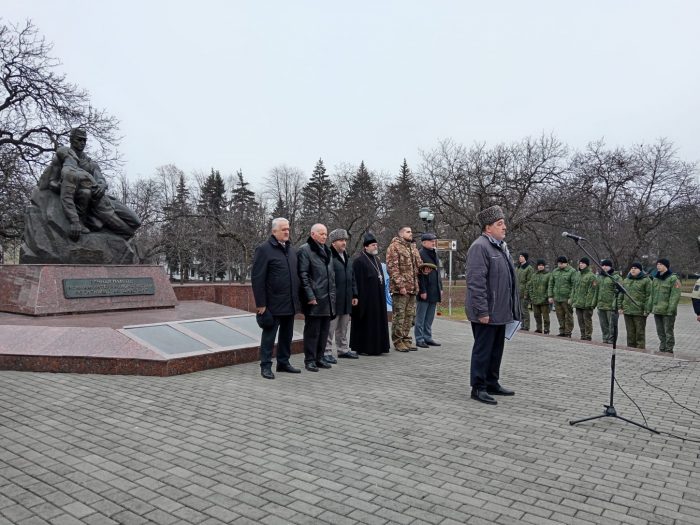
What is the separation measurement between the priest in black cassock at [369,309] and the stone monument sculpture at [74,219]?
4.60 m

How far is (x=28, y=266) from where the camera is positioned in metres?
8.39

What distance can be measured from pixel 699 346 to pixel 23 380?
14.4m

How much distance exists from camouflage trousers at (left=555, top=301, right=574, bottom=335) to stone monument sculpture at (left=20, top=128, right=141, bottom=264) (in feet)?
33.3

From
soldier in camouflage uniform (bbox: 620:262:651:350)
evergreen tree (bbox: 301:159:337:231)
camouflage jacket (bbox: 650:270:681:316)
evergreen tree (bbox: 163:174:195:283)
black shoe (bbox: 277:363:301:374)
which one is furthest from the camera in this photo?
evergreen tree (bbox: 163:174:195:283)

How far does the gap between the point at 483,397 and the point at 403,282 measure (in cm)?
336

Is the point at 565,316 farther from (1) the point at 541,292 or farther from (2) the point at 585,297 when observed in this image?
(1) the point at 541,292

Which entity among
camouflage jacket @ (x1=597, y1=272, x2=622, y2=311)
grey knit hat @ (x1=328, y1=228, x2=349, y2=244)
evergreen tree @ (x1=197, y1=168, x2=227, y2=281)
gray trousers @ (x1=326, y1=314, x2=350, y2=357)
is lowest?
gray trousers @ (x1=326, y1=314, x2=350, y2=357)

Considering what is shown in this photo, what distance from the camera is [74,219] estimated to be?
9.27m

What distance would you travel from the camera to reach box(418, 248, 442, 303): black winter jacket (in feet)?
30.9

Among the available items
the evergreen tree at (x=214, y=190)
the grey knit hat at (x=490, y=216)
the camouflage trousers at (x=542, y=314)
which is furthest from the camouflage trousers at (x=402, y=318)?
the evergreen tree at (x=214, y=190)

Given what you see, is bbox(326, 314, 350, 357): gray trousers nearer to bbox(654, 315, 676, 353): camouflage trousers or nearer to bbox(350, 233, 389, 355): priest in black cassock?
bbox(350, 233, 389, 355): priest in black cassock

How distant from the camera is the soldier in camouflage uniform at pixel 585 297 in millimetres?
12617

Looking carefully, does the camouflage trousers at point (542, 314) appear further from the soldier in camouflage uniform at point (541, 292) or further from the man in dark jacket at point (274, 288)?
the man in dark jacket at point (274, 288)

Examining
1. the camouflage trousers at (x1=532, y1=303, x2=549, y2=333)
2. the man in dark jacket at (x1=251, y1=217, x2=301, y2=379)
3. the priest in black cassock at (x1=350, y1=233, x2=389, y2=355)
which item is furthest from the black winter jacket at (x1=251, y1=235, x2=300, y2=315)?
the camouflage trousers at (x1=532, y1=303, x2=549, y2=333)
